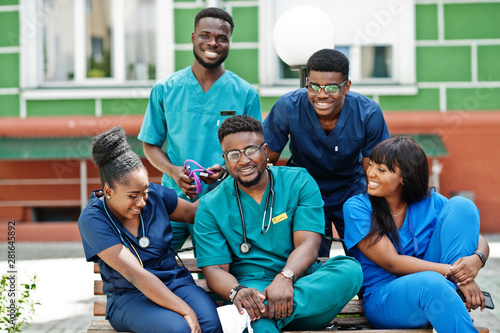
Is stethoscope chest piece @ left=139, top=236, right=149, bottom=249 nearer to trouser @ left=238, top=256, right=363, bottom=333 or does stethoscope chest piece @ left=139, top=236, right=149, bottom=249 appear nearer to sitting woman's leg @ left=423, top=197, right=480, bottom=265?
trouser @ left=238, top=256, right=363, bottom=333

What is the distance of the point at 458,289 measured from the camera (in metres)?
2.97

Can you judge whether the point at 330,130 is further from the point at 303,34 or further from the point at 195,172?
the point at 303,34

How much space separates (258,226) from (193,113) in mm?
970

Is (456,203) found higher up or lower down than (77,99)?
lower down

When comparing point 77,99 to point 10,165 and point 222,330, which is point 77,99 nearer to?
point 10,165

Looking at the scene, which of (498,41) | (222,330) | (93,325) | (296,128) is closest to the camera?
(222,330)

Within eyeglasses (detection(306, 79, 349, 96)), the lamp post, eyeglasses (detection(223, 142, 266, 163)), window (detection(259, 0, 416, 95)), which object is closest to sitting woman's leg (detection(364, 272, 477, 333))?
eyeglasses (detection(223, 142, 266, 163))

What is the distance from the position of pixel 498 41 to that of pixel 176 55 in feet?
15.5

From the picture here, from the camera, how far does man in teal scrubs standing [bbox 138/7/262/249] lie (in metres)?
3.70

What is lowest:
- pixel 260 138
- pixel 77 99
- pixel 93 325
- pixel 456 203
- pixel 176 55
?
pixel 93 325

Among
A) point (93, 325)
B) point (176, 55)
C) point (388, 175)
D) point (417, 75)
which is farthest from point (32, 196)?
point (388, 175)

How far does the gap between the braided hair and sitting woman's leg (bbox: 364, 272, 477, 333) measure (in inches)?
53.2

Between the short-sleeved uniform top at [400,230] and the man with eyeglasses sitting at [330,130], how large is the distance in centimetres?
38

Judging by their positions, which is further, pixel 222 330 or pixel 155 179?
pixel 155 179
